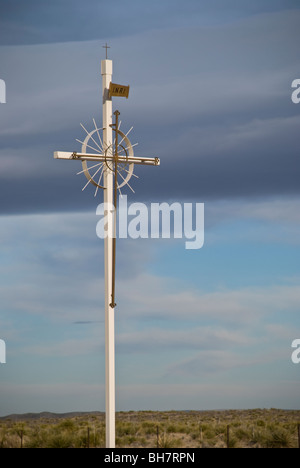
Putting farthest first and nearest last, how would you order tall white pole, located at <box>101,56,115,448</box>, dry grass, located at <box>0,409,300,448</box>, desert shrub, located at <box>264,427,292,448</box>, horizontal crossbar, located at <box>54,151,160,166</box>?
desert shrub, located at <box>264,427,292,448</box> → dry grass, located at <box>0,409,300,448</box> → horizontal crossbar, located at <box>54,151,160,166</box> → tall white pole, located at <box>101,56,115,448</box>

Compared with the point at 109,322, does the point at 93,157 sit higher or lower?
higher

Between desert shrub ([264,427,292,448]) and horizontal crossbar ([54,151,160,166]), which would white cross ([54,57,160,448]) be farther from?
desert shrub ([264,427,292,448])

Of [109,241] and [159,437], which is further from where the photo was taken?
[159,437]

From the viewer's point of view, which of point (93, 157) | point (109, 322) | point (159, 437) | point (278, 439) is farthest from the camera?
point (278, 439)

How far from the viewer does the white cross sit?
66.0ft

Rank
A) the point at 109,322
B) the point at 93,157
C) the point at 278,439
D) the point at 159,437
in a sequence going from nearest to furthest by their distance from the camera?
1. the point at 109,322
2. the point at 93,157
3. the point at 159,437
4. the point at 278,439

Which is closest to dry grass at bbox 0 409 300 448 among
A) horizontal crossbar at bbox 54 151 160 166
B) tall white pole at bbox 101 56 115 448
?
tall white pole at bbox 101 56 115 448

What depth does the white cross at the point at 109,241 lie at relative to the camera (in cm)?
2011

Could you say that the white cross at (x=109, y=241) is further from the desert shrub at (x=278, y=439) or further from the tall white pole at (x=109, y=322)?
the desert shrub at (x=278, y=439)

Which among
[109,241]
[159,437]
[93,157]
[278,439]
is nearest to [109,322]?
[109,241]

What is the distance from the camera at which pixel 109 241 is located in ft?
66.5

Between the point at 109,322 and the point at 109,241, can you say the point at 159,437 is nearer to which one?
the point at 109,322
